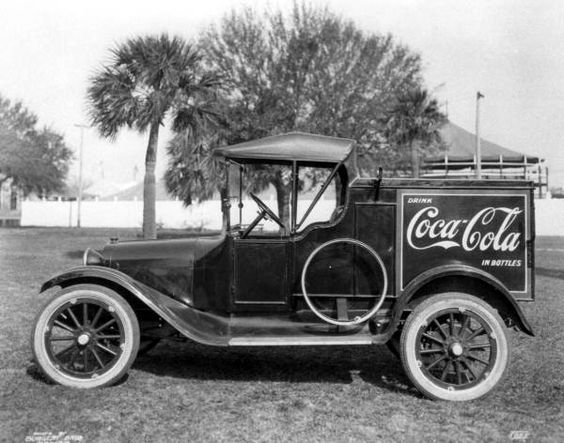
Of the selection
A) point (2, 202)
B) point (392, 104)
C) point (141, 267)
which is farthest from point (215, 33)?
point (2, 202)

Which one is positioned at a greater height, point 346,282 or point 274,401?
point 346,282

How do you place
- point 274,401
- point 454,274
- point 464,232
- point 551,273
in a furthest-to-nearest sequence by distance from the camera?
point 551,273 < point 464,232 < point 454,274 < point 274,401

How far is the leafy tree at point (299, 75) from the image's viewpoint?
18.7 meters

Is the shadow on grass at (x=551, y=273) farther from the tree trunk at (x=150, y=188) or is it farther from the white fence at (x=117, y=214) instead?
the white fence at (x=117, y=214)

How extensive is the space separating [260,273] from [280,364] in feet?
3.76

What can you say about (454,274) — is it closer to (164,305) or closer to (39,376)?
(164,305)

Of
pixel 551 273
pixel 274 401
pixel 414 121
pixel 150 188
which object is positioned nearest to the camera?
pixel 274 401

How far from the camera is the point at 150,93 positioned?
552 inches

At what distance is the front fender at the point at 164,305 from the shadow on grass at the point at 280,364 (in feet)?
1.69

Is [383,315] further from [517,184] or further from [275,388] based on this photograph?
[517,184]

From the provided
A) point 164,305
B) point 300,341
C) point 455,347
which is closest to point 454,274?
point 455,347

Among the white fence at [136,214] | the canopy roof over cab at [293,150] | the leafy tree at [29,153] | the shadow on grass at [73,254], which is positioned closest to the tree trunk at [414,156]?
the shadow on grass at [73,254]

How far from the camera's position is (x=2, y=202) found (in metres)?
81.5

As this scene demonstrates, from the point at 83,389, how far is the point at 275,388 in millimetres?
1424
